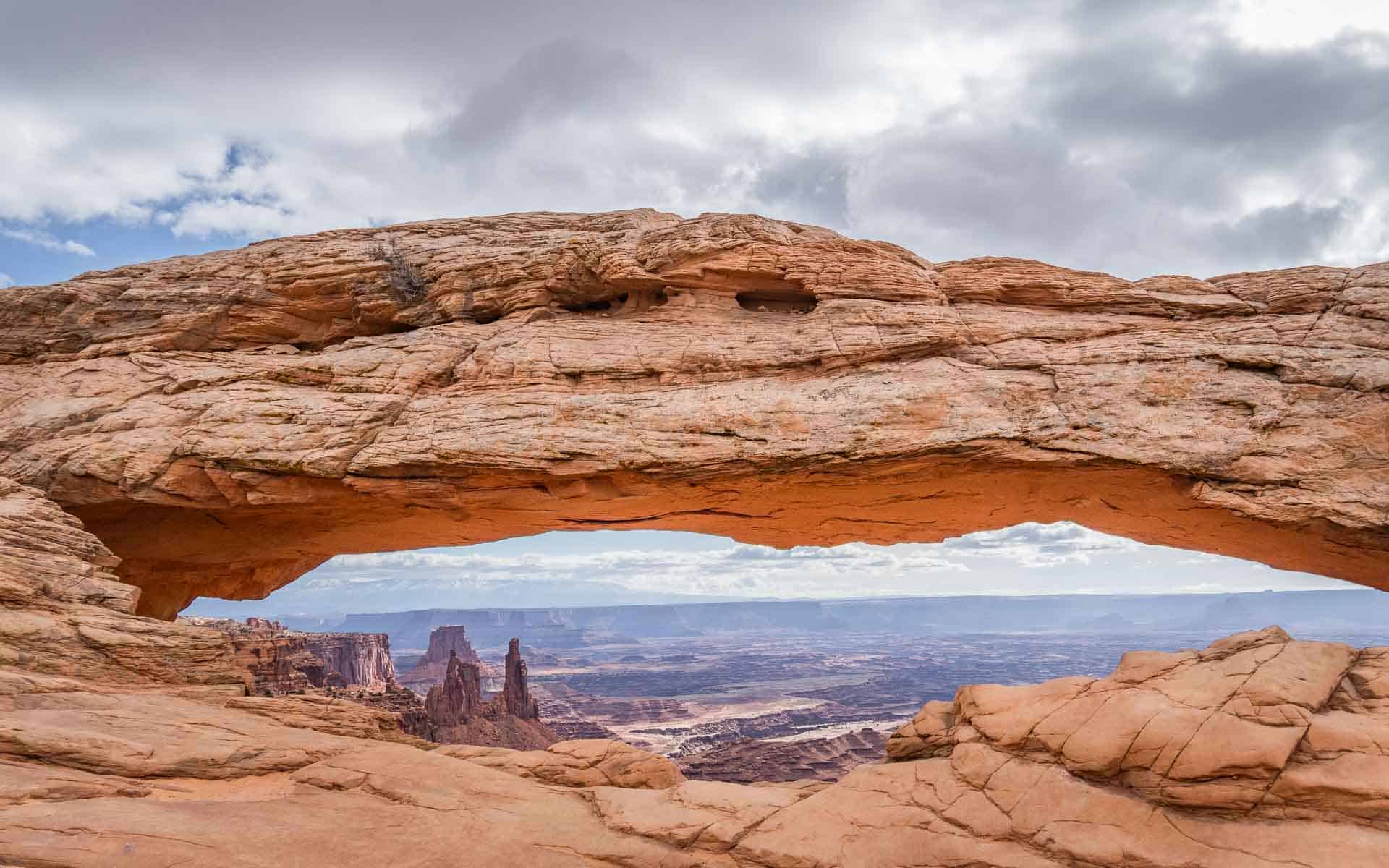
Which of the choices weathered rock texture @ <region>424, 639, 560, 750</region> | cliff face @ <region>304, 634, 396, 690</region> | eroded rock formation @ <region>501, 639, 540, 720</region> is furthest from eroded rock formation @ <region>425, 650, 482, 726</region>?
cliff face @ <region>304, 634, 396, 690</region>

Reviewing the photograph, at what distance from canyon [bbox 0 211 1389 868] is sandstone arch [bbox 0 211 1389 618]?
0.10m

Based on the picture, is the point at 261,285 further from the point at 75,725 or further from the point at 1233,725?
the point at 1233,725

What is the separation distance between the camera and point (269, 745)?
40.5ft

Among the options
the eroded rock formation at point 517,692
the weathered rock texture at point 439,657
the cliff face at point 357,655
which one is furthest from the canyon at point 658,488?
the weathered rock texture at point 439,657

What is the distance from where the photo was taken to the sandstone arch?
16.9 m

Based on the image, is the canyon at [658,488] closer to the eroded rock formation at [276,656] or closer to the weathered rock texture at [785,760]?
A: the eroded rock formation at [276,656]

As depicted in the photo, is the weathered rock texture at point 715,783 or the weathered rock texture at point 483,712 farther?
the weathered rock texture at point 483,712

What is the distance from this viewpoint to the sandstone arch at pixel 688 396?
16.9m

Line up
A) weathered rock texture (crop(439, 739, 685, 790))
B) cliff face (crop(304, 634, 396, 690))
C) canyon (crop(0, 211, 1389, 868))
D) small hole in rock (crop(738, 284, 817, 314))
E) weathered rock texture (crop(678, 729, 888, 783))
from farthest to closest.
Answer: cliff face (crop(304, 634, 396, 690)) → weathered rock texture (crop(678, 729, 888, 783)) → small hole in rock (crop(738, 284, 817, 314)) → weathered rock texture (crop(439, 739, 685, 790)) → canyon (crop(0, 211, 1389, 868))

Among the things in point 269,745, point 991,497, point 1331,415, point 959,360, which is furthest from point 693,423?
point 1331,415

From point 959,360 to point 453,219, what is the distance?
16587mm

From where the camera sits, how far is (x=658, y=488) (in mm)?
19000

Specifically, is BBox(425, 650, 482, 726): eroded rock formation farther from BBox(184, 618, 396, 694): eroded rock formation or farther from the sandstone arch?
the sandstone arch

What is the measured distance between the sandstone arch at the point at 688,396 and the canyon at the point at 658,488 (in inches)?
3.8
